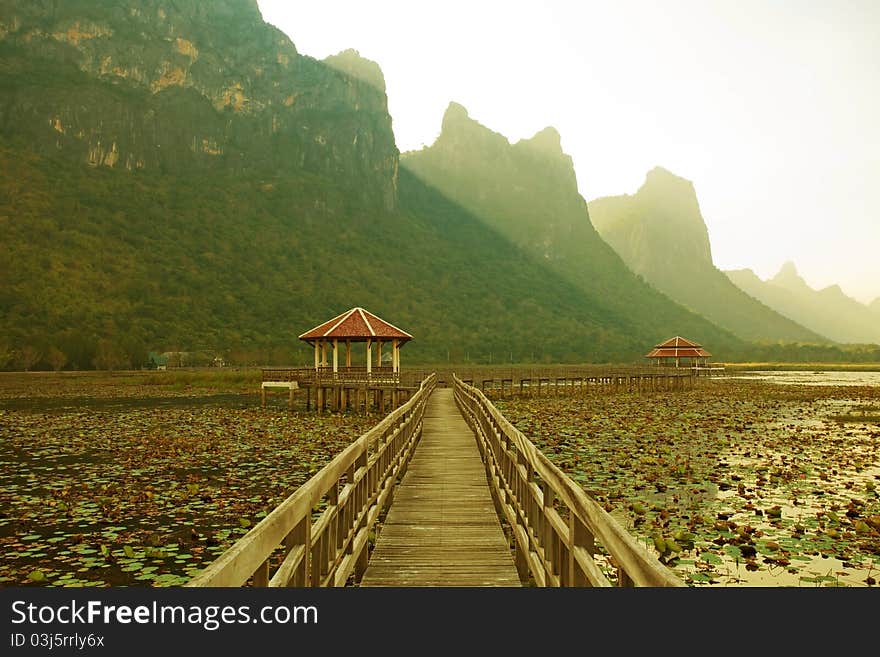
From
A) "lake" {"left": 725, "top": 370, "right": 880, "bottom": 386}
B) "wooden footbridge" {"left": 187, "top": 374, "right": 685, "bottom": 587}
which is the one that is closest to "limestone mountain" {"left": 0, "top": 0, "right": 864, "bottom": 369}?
"lake" {"left": 725, "top": 370, "right": 880, "bottom": 386}

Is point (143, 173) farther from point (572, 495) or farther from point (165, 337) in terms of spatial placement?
point (572, 495)

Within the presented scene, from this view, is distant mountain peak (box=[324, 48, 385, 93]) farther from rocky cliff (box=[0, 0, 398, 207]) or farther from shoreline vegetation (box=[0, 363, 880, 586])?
shoreline vegetation (box=[0, 363, 880, 586])

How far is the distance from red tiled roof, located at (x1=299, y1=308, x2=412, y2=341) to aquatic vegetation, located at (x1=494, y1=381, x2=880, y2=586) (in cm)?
1077

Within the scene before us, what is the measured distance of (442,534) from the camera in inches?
299

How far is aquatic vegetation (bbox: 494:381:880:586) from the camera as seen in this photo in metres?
7.74

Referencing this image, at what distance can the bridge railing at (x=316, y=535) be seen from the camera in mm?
2492

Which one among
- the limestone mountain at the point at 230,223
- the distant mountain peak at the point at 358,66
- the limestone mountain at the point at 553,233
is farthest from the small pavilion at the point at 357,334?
the distant mountain peak at the point at 358,66

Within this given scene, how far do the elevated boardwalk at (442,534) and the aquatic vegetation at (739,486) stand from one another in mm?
2267

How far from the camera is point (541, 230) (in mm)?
180375

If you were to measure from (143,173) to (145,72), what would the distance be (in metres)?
34.0

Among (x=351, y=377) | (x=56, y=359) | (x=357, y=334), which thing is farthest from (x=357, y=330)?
(x=56, y=359)

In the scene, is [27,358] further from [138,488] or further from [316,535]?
[316,535]

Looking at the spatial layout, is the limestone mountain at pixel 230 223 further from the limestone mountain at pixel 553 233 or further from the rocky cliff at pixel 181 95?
the limestone mountain at pixel 553 233

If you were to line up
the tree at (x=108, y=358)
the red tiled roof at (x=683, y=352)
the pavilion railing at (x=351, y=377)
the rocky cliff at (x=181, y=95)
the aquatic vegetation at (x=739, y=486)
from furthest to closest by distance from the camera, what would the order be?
the rocky cliff at (x=181, y=95) → the tree at (x=108, y=358) → the red tiled roof at (x=683, y=352) → the pavilion railing at (x=351, y=377) → the aquatic vegetation at (x=739, y=486)
